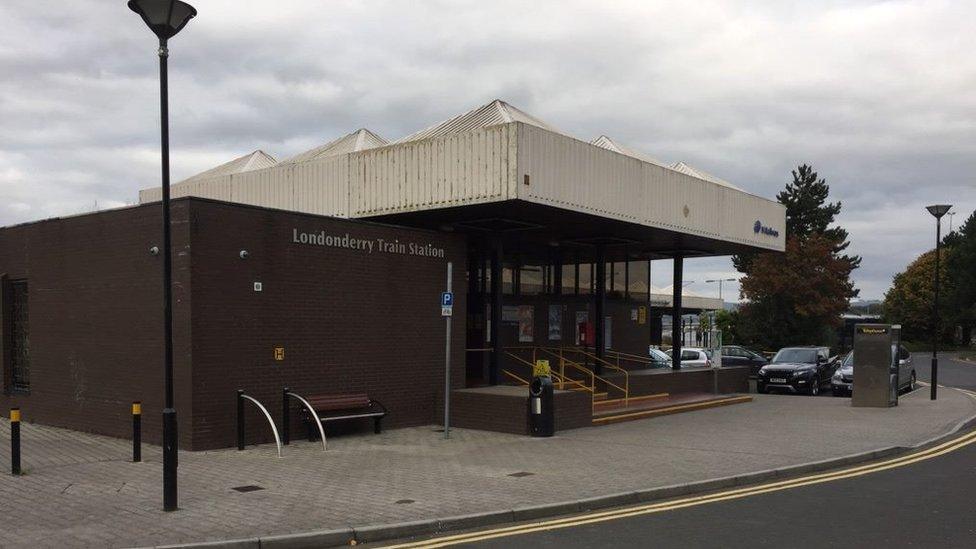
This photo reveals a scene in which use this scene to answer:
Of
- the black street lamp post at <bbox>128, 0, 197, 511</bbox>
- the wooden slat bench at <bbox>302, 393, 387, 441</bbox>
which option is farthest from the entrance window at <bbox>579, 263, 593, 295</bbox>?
the black street lamp post at <bbox>128, 0, 197, 511</bbox>

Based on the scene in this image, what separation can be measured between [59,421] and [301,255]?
558 cm

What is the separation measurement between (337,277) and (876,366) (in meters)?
14.1

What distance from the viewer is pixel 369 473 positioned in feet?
35.3

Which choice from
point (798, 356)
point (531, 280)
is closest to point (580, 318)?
point (531, 280)

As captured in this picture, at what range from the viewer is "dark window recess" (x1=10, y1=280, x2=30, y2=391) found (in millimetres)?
16250

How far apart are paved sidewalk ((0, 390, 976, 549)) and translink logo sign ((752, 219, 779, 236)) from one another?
6.99 meters

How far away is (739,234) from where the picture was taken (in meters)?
21.9

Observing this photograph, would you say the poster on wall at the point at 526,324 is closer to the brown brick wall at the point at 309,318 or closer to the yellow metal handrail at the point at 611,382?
the yellow metal handrail at the point at 611,382

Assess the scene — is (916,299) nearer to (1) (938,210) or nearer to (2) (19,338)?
(1) (938,210)

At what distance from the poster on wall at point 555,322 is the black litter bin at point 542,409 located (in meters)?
7.59

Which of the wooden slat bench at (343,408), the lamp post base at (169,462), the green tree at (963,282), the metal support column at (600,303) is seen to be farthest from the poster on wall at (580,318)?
the green tree at (963,282)

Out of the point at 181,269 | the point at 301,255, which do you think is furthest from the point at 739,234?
the point at 181,269

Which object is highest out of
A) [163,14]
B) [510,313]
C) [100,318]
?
[163,14]

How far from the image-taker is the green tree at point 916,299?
8831cm
